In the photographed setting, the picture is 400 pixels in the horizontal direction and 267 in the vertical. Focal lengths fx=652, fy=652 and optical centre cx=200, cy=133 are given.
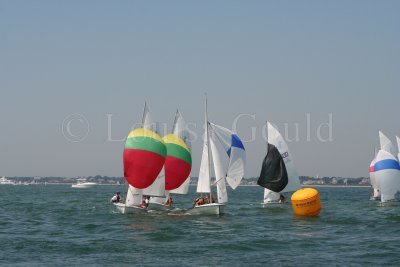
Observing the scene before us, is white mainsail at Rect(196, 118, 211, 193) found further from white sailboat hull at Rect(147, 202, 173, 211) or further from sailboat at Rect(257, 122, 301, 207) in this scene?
sailboat at Rect(257, 122, 301, 207)

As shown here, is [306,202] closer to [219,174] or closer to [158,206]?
[219,174]

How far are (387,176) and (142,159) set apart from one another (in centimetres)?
2756

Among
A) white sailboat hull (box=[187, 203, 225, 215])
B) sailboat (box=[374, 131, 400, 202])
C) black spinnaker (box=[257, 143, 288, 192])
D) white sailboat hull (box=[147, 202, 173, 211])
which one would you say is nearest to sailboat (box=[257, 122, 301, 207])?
black spinnaker (box=[257, 143, 288, 192])

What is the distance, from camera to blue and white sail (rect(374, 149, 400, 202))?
64312 mm

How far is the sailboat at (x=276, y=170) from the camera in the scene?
62.0 metres

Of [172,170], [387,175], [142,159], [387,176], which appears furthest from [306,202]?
[387,176]

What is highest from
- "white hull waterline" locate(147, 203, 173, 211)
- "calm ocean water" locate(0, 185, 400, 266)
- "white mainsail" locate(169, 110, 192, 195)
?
"white mainsail" locate(169, 110, 192, 195)

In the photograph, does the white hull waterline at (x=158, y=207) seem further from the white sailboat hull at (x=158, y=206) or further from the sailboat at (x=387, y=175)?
the sailboat at (x=387, y=175)

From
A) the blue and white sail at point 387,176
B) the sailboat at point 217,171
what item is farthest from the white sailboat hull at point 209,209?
the blue and white sail at point 387,176

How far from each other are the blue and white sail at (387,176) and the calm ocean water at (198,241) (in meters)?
14.2

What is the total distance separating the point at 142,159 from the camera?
49.1 m

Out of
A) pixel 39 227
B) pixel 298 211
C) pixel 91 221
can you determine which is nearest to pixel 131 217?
pixel 91 221

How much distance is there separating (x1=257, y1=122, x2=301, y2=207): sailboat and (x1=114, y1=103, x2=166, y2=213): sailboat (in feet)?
49.5

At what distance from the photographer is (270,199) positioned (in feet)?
209
